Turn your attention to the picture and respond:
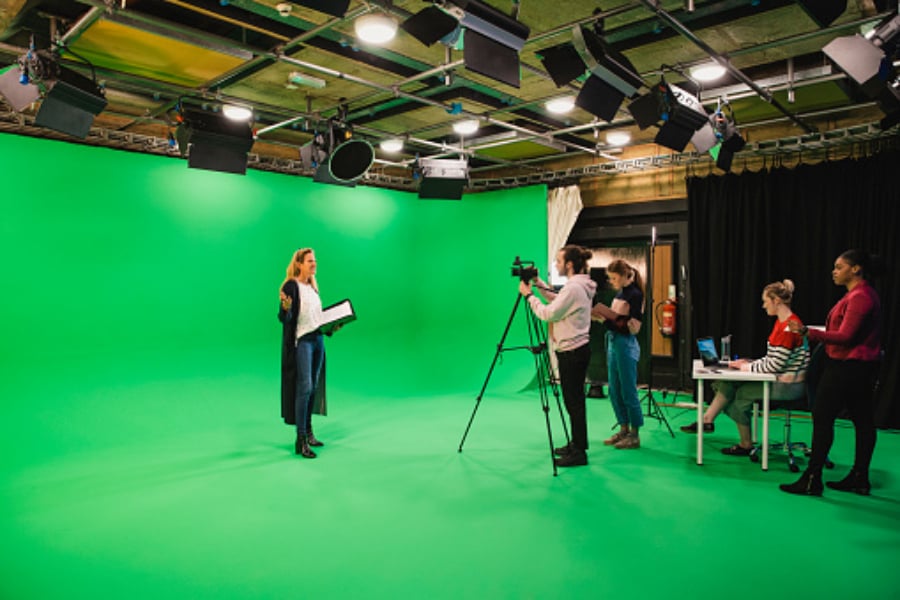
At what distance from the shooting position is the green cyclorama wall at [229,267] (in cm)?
531

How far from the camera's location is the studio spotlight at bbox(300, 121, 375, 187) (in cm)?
511

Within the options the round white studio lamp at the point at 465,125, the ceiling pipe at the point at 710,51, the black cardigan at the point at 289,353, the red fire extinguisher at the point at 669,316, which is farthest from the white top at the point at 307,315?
the red fire extinguisher at the point at 669,316

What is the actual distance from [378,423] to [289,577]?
299 centimetres

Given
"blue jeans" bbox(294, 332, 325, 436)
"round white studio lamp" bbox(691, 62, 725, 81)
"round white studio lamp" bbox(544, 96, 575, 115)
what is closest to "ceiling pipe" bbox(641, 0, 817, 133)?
"round white studio lamp" bbox(691, 62, 725, 81)

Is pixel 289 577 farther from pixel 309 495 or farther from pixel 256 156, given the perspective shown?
pixel 256 156

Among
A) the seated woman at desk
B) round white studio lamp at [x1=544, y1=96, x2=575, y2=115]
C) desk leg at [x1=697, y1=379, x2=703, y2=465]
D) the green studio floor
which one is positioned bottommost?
the green studio floor

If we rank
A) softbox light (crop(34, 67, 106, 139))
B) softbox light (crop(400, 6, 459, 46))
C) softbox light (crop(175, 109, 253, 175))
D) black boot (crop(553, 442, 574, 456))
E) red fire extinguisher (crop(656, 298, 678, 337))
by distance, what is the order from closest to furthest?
1. softbox light (crop(400, 6, 459, 46))
2. softbox light (crop(34, 67, 106, 139))
3. black boot (crop(553, 442, 574, 456))
4. softbox light (crop(175, 109, 253, 175))
5. red fire extinguisher (crop(656, 298, 678, 337))

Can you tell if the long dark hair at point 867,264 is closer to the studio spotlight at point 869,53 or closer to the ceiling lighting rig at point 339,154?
the studio spotlight at point 869,53

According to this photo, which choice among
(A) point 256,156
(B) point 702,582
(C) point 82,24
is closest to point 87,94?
(C) point 82,24

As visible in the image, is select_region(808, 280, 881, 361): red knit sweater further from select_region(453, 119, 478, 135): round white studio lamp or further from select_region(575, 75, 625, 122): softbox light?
select_region(453, 119, 478, 135): round white studio lamp

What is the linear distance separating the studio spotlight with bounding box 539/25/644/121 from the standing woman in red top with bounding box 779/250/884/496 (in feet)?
5.34

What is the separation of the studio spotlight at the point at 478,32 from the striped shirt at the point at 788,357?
252cm

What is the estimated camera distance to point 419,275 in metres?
8.55

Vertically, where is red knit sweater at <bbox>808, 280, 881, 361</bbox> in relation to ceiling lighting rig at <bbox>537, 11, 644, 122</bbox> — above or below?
below
